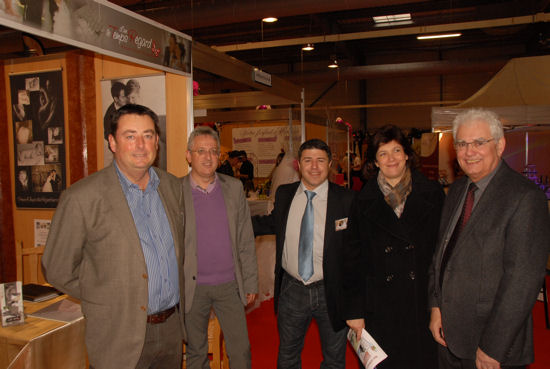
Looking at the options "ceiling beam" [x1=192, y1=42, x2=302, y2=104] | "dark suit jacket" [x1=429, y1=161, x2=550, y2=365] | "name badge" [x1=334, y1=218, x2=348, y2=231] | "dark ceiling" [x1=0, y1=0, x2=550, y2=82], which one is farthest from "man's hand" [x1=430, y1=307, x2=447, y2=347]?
"dark ceiling" [x1=0, y1=0, x2=550, y2=82]

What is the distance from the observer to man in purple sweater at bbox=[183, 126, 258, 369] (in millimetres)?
2393

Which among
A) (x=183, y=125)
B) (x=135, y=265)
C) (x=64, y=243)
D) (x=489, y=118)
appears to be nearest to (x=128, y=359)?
(x=135, y=265)

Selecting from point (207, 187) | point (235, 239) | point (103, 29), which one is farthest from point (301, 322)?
point (103, 29)

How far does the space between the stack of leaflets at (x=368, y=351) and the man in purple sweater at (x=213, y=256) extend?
77 centimetres

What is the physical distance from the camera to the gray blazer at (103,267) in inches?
64.9

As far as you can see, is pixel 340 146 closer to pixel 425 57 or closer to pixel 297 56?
pixel 297 56

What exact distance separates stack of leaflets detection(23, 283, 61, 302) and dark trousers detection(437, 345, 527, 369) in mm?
2256

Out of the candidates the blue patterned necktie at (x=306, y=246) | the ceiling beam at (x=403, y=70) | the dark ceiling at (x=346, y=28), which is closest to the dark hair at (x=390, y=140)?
the blue patterned necktie at (x=306, y=246)

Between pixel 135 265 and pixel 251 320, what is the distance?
302 cm

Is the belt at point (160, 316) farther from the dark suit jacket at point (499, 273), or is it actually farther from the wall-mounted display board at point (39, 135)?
the wall-mounted display board at point (39, 135)

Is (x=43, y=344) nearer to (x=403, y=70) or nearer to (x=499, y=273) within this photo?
(x=499, y=273)

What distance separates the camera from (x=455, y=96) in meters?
16.8

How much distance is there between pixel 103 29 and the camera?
209 cm

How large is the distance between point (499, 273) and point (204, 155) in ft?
5.45
